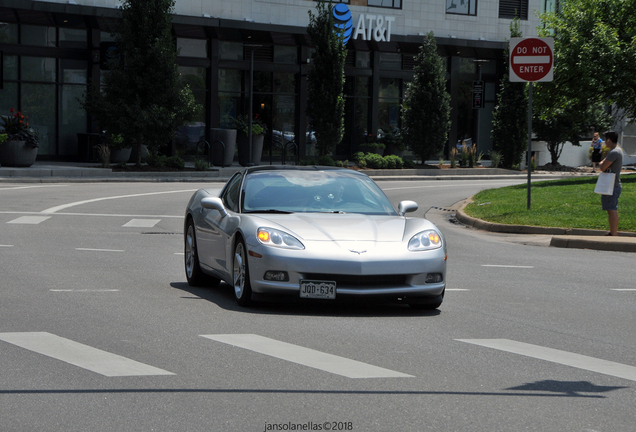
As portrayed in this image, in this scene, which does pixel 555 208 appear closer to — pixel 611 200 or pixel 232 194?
pixel 611 200

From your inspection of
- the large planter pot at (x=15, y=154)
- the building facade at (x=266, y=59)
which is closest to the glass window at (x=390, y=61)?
the building facade at (x=266, y=59)

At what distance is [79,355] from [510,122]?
1455 inches

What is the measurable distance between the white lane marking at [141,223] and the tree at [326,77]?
1967cm

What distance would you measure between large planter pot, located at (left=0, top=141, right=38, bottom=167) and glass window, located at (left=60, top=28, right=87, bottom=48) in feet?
20.0

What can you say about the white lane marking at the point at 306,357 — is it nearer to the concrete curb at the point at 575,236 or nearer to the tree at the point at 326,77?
the concrete curb at the point at 575,236

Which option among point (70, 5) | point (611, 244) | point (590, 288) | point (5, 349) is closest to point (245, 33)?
point (70, 5)

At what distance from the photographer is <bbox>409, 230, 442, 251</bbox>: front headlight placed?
8.42m

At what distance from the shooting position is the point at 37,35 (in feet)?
113

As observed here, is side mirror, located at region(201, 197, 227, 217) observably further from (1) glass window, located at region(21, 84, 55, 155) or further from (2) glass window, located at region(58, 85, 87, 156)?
(2) glass window, located at region(58, 85, 87, 156)

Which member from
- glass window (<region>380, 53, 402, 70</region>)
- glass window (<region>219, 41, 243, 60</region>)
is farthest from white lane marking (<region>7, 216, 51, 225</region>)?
glass window (<region>380, 53, 402, 70</region>)

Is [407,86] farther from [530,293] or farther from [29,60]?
[530,293]

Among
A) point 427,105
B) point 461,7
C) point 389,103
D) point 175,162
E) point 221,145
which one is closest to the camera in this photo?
point 175,162

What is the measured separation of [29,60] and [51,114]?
208cm

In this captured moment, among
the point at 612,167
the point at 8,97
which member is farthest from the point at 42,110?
the point at 612,167
